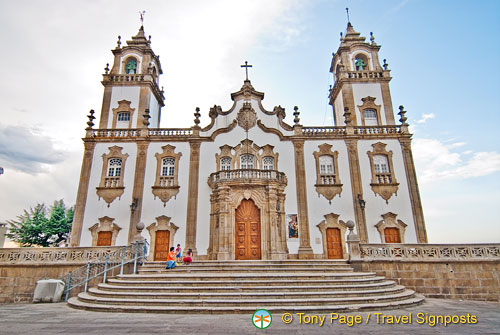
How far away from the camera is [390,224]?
17344 mm

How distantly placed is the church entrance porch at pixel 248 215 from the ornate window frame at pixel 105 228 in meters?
5.80

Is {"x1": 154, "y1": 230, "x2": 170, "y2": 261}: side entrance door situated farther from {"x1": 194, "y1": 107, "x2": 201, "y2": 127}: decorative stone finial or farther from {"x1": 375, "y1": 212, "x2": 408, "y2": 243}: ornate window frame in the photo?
{"x1": 375, "y1": 212, "x2": 408, "y2": 243}: ornate window frame

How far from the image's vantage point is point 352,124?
20094mm

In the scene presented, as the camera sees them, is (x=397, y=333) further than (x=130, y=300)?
No

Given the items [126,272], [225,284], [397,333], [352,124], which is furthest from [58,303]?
[352,124]

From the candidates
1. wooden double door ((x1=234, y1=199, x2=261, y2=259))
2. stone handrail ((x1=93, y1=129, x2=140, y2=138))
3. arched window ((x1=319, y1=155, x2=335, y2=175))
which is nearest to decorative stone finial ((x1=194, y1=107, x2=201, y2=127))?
stone handrail ((x1=93, y1=129, x2=140, y2=138))

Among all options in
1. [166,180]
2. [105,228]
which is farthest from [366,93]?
[105,228]

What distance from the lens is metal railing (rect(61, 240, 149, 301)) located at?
37.6 feet

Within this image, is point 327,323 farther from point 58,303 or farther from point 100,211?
point 100,211

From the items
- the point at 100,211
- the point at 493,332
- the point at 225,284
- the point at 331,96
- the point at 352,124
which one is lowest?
the point at 493,332

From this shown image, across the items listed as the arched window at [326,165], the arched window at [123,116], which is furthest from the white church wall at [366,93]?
the arched window at [123,116]

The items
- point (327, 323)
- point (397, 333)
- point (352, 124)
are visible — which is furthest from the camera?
point (352, 124)

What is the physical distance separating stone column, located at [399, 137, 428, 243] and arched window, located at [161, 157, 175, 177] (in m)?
15.2

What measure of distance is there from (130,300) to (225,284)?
3.13 meters
